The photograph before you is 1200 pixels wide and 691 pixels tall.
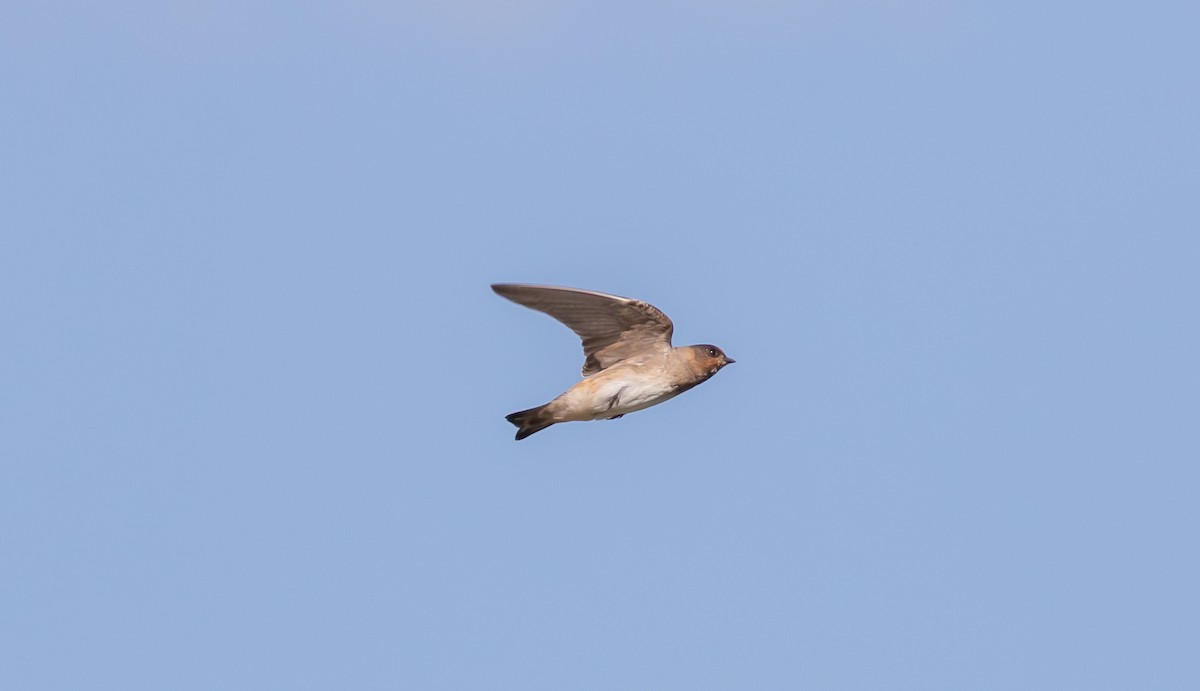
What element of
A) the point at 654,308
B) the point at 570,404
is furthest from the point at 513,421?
the point at 654,308

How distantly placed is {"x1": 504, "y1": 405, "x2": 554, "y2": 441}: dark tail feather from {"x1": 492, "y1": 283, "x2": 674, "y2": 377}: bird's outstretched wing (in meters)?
0.70

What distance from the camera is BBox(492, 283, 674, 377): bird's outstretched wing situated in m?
18.4

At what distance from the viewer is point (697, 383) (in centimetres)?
1973

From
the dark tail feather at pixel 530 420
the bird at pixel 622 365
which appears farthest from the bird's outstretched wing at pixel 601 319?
the dark tail feather at pixel 530 420

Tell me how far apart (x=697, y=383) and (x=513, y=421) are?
1904 mm

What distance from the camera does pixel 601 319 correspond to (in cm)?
1923

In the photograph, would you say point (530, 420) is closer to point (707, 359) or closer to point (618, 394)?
point (618, 394)

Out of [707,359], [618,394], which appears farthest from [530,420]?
[707,359]

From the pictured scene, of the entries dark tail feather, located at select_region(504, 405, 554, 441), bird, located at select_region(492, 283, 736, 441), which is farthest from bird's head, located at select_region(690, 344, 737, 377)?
dark tail feather, located at select_region(504, 405, 554, 441)

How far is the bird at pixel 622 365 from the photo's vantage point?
19.2 meters

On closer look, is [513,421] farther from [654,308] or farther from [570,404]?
[654,308]

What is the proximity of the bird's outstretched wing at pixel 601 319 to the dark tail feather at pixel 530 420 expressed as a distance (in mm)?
698

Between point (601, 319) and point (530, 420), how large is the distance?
123 cm

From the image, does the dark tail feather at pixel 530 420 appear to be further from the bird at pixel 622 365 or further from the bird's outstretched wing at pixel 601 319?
the bird's outstretched wing at pixel 601 319
